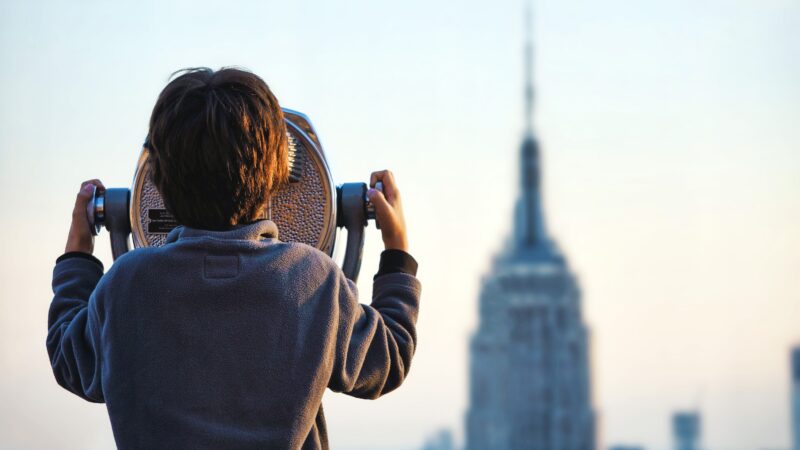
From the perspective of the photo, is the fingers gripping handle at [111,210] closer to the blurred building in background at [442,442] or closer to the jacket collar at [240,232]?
the jacket collar at [240,232]

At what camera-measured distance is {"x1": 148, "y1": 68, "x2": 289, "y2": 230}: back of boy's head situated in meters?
1.41

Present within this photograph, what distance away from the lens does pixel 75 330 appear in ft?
4.76

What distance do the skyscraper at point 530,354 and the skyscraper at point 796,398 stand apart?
19.2 metres

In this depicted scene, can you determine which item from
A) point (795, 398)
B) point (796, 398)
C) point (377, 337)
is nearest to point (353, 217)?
point (377, 337)

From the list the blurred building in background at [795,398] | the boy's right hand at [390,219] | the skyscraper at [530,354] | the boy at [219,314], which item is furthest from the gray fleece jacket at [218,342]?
the blurred building in background at [795,398]

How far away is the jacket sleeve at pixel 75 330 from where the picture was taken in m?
1.44

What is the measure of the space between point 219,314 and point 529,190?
265 feet

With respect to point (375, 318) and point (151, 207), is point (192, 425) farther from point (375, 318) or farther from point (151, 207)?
point (151, 207)

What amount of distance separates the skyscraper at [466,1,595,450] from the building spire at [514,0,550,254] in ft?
0.17

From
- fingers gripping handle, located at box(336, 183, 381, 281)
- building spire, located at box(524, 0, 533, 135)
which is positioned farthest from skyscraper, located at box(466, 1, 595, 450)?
fingers gripping handle, located at box(336, 183, 381, 281)

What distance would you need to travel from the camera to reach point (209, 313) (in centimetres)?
141

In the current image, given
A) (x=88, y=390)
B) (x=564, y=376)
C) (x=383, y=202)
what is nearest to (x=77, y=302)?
(x=88, y=390)

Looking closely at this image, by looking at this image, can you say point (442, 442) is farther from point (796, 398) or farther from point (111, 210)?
point (111, 210)

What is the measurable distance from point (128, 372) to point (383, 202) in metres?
0.34
